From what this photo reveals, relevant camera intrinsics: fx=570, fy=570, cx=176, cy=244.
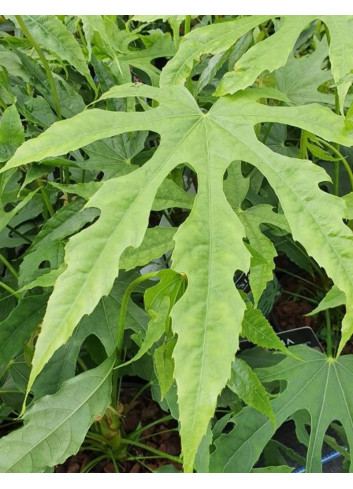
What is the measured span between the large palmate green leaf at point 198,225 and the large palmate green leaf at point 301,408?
0.80 ft

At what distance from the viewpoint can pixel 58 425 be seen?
629mm

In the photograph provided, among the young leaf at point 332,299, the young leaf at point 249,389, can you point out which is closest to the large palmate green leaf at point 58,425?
the young leaf at point 249,389

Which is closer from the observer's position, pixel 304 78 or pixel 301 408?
pixel 301 408

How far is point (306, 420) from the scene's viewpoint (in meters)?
0.77

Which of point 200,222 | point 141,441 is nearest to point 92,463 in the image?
point 141,441

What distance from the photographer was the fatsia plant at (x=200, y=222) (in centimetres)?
45

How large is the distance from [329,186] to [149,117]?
50 cm

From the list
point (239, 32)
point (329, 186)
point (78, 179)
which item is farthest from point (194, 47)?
point (329, 186)

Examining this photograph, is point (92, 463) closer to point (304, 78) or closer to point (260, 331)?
point (260, 331)

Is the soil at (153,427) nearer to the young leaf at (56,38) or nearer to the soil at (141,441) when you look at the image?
the soil at (141,441)

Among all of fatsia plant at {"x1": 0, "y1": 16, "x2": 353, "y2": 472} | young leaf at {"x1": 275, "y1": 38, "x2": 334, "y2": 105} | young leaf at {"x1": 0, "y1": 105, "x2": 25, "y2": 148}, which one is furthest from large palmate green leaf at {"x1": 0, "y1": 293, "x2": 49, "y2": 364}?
young leaf at {"x1": 275, "y1": 38, "x2": 334, "y2": 105}

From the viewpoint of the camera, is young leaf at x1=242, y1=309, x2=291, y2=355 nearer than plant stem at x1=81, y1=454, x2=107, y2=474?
Yes

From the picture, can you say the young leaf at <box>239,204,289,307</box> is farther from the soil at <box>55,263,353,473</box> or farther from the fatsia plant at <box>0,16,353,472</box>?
the soil at <box>55,263,353,473</box>

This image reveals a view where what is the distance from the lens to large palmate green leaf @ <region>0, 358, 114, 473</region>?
608 millimetres
